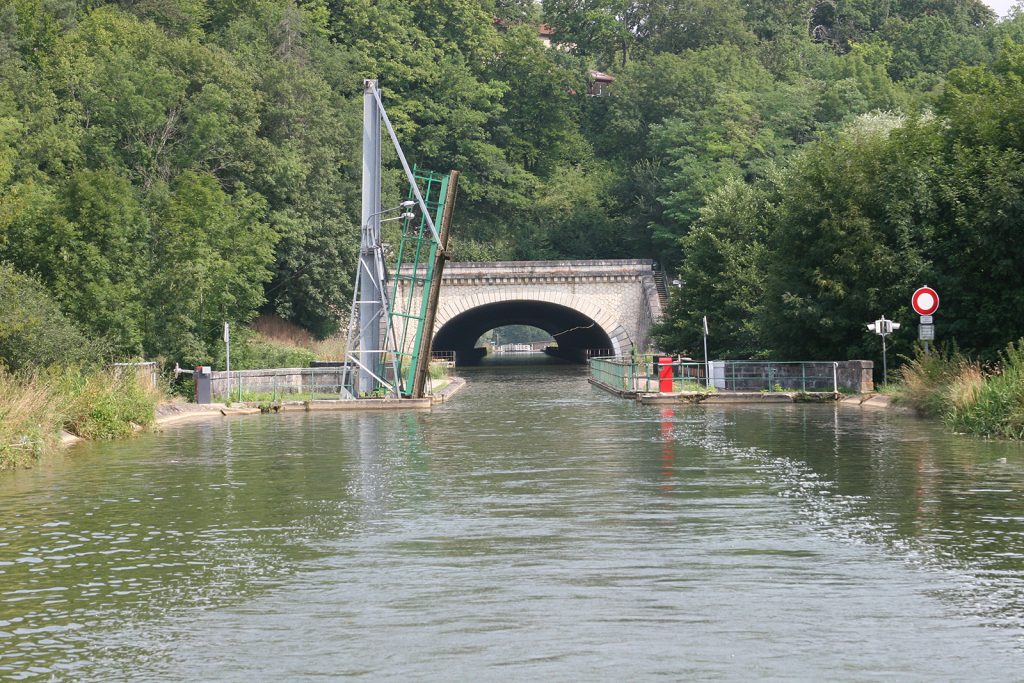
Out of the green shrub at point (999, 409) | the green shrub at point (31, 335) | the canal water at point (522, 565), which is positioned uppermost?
the green shrub at point (31, 335)

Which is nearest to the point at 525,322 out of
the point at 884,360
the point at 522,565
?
the point at 884,360

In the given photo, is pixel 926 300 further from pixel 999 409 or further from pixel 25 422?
pixel 25 422

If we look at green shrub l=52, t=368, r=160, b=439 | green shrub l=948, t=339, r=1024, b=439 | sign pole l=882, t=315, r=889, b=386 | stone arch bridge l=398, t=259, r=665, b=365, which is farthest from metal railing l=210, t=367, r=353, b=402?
stone arch bridge l=398, t=259, r=665, b=365

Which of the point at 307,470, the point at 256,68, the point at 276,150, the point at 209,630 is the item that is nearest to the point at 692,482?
the point at 307,470

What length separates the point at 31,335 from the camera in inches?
1256

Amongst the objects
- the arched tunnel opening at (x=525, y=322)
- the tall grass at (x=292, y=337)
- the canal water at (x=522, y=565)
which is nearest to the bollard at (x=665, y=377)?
the canal water at (x=522, y=565)

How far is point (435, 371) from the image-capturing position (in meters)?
62.3

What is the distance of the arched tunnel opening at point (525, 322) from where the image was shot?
83006mm

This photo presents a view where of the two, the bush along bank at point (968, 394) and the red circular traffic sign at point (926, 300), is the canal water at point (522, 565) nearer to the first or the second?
the bush along bank at point (968, 394)

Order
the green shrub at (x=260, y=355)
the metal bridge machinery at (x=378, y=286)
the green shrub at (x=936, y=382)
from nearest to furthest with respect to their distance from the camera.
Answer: the green shrub at (x=936, y=382) → the metal bridge machinery at (x=378, y=286) → the green shrub at (x=260, y=355)

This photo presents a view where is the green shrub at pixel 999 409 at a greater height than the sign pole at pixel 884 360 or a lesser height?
lesser

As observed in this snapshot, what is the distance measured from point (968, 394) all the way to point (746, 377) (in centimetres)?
1592

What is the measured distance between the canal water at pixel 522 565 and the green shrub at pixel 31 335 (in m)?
7.10

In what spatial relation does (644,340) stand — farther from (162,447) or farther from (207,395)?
(162,447)
